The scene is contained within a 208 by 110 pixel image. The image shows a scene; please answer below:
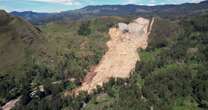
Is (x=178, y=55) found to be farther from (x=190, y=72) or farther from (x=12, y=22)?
(x=12, y=22)

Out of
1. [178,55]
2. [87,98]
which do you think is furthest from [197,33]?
[87,98]

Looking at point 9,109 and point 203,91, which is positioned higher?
point 203,91

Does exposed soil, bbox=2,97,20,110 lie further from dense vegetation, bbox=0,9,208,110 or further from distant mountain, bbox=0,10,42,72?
distant mountain, bbox=0,10,42,72

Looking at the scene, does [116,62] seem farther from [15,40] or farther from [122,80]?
[15,40]

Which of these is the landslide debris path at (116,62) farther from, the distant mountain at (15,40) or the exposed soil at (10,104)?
the distant mountain at (15,40)

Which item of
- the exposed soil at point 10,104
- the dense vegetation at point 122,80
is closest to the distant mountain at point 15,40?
the dense vegetation at point 122,80

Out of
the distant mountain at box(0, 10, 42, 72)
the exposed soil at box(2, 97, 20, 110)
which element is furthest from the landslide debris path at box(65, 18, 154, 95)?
the distant mountain at box(0, 10, 42, 72)
